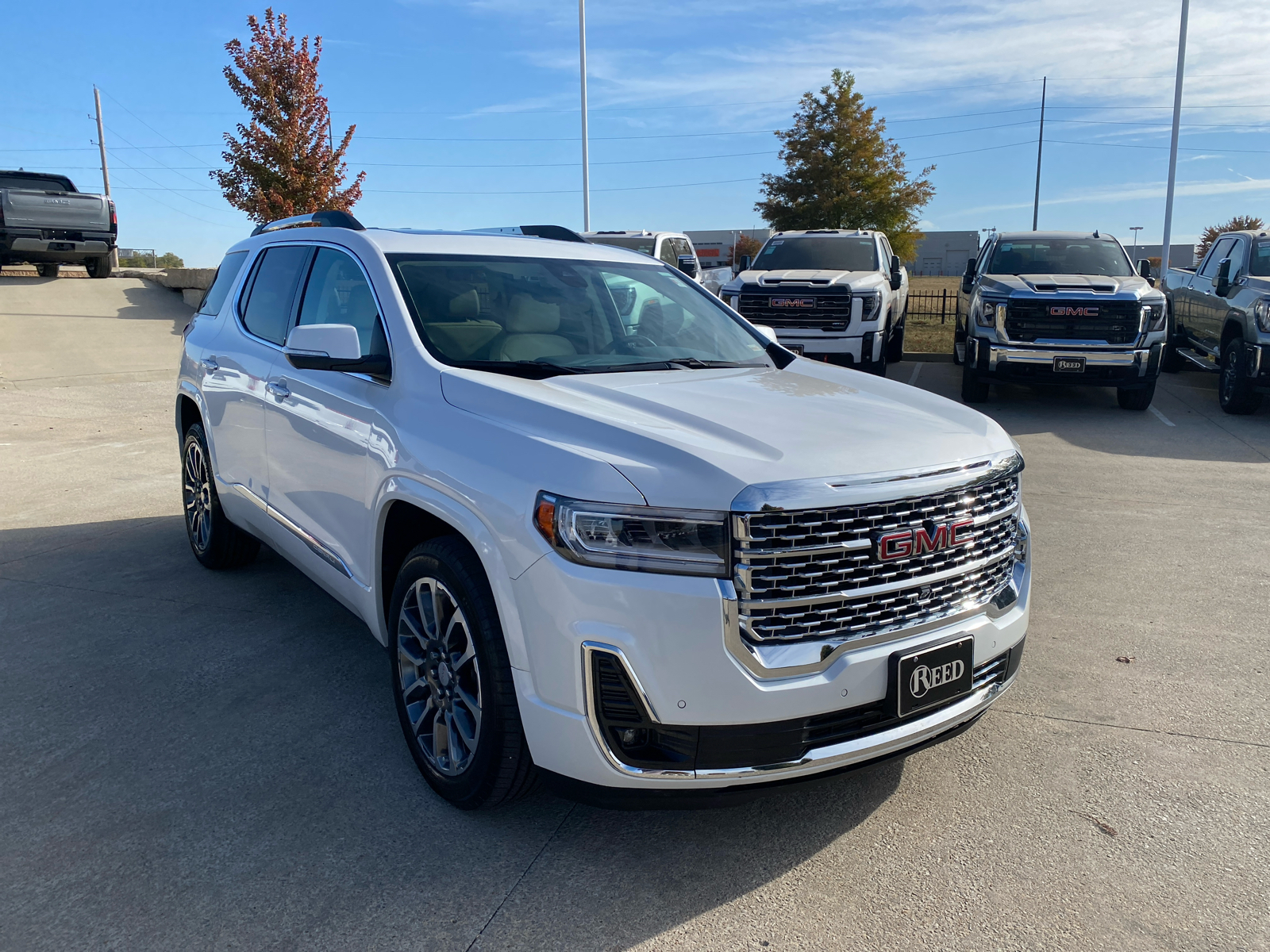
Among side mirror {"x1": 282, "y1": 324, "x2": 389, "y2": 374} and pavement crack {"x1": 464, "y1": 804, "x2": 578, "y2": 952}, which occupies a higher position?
side mirror {"x1": 282, "y1": 324, "x2": 389, "y2": 374}

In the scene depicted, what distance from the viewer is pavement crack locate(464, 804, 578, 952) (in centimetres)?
254

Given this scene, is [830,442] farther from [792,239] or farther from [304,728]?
[792,239]

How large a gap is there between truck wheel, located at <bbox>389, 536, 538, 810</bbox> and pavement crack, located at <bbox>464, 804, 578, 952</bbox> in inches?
7.1

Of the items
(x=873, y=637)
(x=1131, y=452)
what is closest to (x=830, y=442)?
(x=873, y=637)

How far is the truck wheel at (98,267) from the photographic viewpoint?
67.5 feet

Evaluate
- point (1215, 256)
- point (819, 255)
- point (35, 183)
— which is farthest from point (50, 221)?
point (1215, 256)

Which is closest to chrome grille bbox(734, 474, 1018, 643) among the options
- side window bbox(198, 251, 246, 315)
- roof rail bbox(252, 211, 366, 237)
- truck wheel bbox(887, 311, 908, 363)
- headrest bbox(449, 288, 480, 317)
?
headrest bbox(449, 288, 480, 317)

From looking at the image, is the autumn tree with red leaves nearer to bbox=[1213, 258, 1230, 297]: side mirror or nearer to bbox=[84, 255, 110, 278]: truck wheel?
bbox=[84, 255, 110, 278]: truck wheel

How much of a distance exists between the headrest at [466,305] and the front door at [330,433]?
0.28 metres

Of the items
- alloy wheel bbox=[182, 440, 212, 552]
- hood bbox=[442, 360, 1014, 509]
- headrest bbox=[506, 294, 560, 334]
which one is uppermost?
headrest bbox=[506, 294, 560, 334]

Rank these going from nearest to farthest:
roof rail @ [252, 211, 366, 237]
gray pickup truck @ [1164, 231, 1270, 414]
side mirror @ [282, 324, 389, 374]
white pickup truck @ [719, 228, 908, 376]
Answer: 1. side mirror @ [282, 324, 389, 374]
2. roof rail @ [252, 211, 366, 237]
3. gray pickup truck @ [1164, 231, 1270, 414]
4. white pickup truck @ [719, 228, 908, 376]

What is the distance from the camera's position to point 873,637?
269 centimetres

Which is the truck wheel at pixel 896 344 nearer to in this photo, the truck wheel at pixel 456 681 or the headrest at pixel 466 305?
the headrest at pixel 466 305

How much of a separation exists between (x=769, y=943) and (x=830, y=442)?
1349mm
